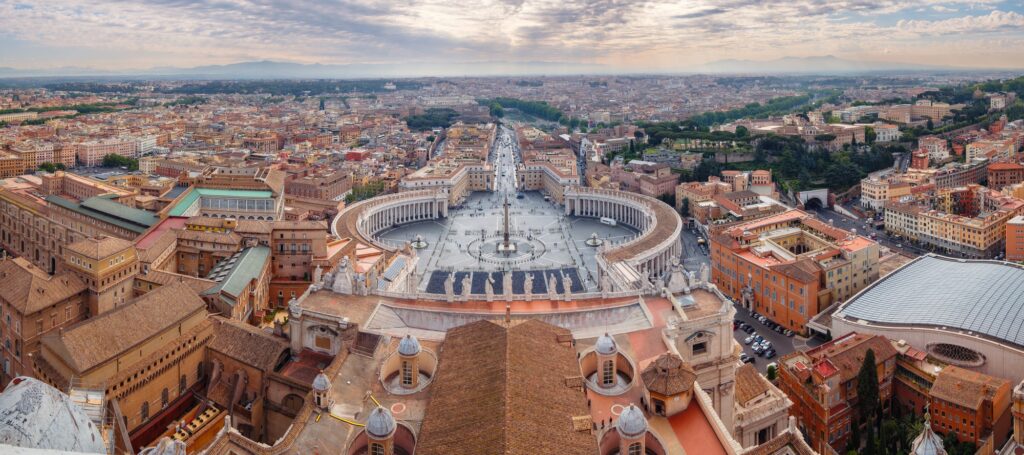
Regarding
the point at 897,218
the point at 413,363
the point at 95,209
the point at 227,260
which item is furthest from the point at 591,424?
the point at 897,218

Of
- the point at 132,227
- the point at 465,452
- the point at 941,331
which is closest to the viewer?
the point at 465,452

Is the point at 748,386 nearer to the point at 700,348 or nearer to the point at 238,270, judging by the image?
the point at 700,348

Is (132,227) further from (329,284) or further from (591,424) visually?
(591,424)

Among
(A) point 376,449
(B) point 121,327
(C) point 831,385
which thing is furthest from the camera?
(C) point 831,385

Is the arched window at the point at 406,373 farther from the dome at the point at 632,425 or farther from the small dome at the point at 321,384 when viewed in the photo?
the dome at the point at 632,425

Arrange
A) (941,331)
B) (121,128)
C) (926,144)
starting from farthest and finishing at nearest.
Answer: (121,128) < (926,144) < (941,331)

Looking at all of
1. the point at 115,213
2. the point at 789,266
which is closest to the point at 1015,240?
the point at 789,266

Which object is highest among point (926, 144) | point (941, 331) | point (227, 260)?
point (926, 144)
